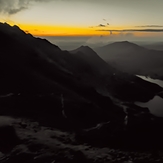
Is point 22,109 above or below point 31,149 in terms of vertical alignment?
above

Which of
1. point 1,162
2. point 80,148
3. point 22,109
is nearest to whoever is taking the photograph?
point 1,162

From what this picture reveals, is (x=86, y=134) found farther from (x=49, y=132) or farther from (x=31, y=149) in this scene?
(x=31, y=149)

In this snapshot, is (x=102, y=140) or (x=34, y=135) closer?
(x=34, y=135)

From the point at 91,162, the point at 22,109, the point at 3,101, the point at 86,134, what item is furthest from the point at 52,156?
the point at 3,101

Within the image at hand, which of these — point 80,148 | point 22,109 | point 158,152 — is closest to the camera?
point 80,148

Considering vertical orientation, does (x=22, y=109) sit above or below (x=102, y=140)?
above

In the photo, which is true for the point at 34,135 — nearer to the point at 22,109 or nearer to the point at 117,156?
the point at 22,109

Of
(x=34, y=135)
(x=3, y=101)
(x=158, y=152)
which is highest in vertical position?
(x=3, y=101)

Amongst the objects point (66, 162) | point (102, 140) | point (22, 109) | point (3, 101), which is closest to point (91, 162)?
point (66, 162)

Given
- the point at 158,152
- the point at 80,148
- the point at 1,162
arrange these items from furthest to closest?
the point at 158,152, the point at 80,148, the point at 1,162
